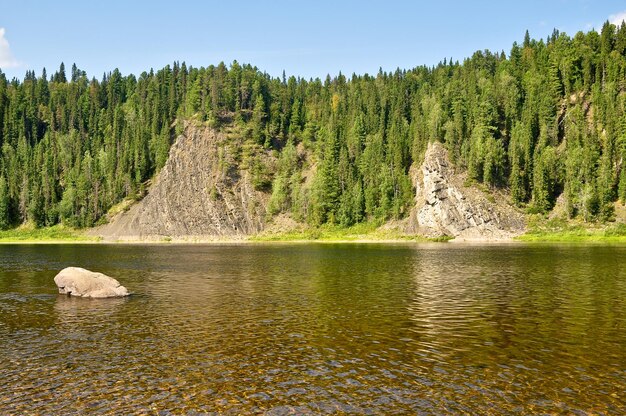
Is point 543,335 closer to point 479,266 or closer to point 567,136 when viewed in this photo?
point 479,266

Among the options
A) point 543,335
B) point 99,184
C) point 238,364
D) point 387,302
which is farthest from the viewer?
point 99,184

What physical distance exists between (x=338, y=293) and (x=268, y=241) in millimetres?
117719

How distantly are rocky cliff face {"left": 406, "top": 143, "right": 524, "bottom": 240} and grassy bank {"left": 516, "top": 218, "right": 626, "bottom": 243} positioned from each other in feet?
15.8

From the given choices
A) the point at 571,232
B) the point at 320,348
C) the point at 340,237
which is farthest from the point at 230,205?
the point at 320,348

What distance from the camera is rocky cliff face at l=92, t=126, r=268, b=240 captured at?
17162cm

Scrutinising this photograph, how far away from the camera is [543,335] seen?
28.8 meters

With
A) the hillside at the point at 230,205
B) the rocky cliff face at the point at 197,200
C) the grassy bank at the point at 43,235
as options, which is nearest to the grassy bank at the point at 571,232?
the hillside at the point at 230,205

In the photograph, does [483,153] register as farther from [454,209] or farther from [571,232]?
[571,232]

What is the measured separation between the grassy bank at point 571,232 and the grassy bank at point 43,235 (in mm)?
134641

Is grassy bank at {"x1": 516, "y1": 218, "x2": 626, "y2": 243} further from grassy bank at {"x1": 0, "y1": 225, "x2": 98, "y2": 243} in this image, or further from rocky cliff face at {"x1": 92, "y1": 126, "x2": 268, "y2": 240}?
grassy bank at {"x1": 0, "y1": 225, "x2": 98, "y2": 243}

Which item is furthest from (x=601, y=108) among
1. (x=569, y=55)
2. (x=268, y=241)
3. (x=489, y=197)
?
(x=268, y=241)

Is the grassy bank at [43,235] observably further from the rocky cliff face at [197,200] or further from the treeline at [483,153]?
the rocky cliff face at [197,200]

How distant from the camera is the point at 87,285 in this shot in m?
44.3

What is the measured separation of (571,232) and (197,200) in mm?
118808
